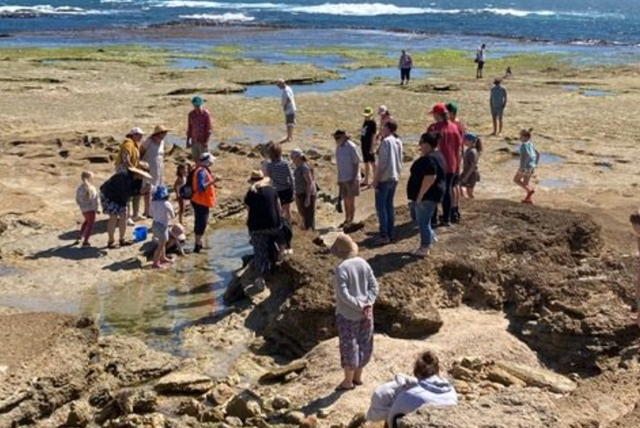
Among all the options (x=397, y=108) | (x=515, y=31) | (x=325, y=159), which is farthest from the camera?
(x=515, y=31)

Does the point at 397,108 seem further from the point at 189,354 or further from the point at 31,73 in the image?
the point at 189,354

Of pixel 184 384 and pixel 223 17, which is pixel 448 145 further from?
pixel 223 17

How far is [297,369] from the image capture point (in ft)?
30.1

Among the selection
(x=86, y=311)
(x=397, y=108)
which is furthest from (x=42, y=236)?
(x=397, y=108)

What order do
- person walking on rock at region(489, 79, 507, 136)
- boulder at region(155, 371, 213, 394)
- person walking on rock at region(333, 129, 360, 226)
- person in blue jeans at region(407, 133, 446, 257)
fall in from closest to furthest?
1. boulder at region(155, 371, 213, 394)
2. person in blue jeans at region(407, 133, 446, 257)
3. person walking on rock at region(333, 129, 360, 226)
4. person walking on rock at region(489, 79, 507, 136)

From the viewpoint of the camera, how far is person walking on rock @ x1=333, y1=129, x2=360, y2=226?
13125mm

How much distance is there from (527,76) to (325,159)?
2462 cm

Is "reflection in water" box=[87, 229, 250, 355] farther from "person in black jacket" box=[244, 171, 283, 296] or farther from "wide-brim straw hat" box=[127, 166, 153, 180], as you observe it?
"wide-brim straw hat" box=[127, 166, 153, 180]

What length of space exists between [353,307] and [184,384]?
201 cm

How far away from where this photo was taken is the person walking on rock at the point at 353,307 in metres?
8.07

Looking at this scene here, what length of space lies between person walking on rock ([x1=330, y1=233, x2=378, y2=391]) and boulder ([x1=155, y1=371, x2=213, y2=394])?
140 centimetres

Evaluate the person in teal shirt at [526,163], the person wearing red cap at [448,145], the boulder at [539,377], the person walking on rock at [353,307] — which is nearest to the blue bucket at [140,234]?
the person wearing red cap at [448,145]

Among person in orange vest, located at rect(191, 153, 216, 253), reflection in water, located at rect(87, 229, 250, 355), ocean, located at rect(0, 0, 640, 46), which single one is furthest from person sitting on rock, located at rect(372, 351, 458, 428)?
ocean, located at rect(0, 0, 640, 46)

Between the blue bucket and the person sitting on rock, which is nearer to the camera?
the person sitting on rock
